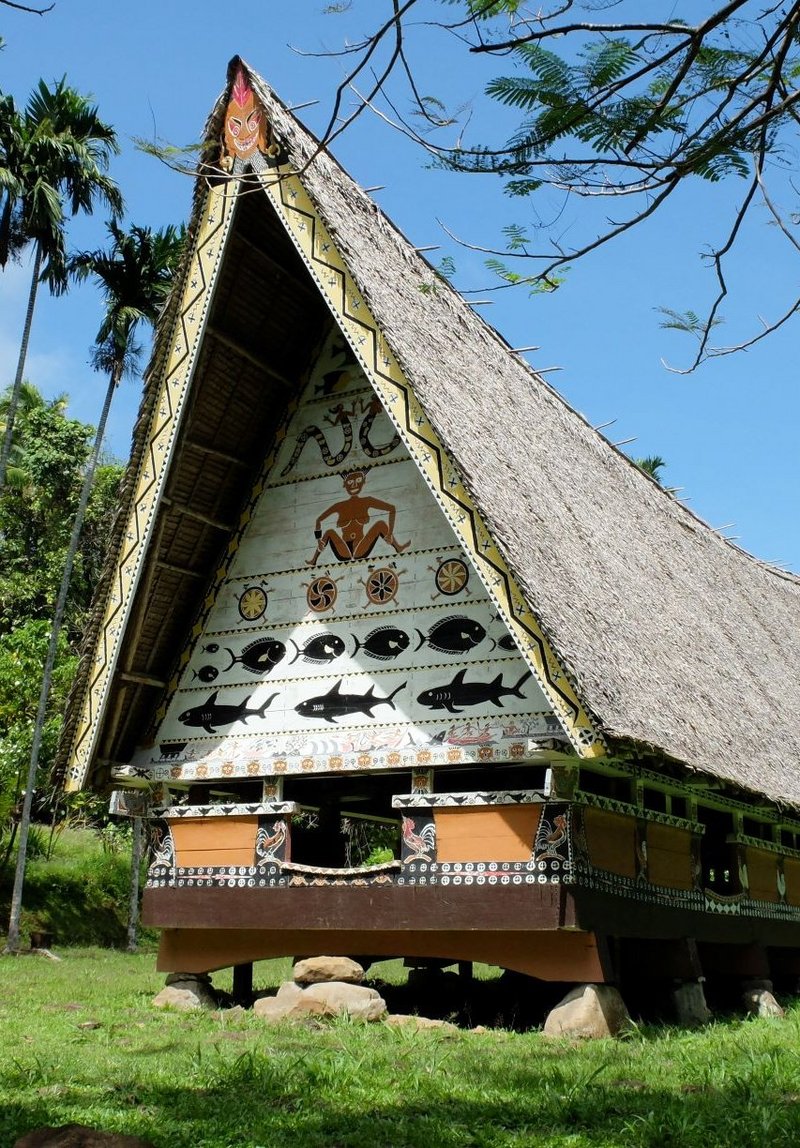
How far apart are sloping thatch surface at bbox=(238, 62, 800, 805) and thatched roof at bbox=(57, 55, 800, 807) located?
3cm

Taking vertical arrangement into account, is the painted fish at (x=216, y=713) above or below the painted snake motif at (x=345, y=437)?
below

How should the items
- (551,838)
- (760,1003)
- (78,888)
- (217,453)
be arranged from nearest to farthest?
(551,838), (217,453), (760,1003), (78,888)

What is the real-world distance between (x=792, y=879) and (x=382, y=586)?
665cm

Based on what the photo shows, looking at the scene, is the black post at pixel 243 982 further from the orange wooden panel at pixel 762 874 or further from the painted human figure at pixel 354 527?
the orange wooden panel at pixel 762 874

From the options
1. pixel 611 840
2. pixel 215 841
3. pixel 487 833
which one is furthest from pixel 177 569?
pixel 611 840

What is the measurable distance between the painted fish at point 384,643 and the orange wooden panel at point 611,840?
201 centimetres

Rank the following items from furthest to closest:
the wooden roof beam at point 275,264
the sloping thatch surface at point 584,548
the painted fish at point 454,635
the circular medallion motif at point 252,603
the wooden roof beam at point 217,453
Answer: the circular medallion motif at point 252,603, the wooden roof beam at point 217,453, the wooden roof beam at point 275,264, the painted fish at point 454,635, the sloping thatch surface at point 584,548

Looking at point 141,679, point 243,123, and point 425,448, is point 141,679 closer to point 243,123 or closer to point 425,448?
point 425,448

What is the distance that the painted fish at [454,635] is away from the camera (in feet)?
31.9

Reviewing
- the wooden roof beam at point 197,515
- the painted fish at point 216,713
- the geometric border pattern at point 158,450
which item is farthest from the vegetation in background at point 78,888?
the wooden roof beam at point 197,515

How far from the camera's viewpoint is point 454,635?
984 centimetres

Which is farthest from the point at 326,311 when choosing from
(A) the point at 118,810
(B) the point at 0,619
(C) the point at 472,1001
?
(B) the point at 0,619

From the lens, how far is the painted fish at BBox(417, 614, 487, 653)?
9.73 m

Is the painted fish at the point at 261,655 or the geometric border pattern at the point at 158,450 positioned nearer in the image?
the geometric border pattern at the point at 158,450
